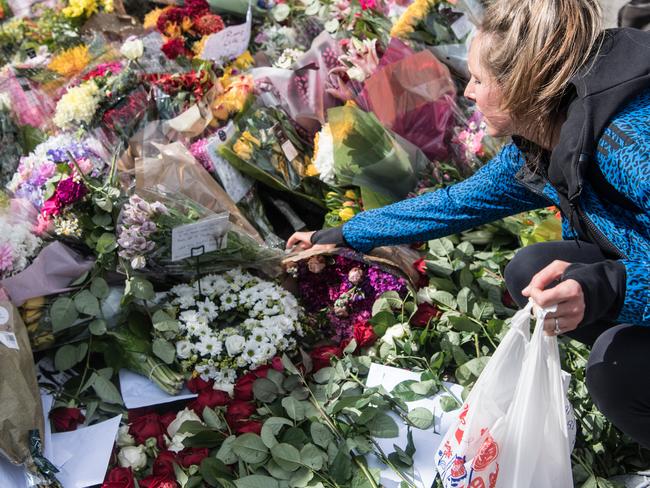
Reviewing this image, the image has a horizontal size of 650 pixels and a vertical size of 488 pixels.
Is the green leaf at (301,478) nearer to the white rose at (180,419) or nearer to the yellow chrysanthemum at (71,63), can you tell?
the white rose at (180,419)

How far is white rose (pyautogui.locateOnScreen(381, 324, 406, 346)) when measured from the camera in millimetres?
2014

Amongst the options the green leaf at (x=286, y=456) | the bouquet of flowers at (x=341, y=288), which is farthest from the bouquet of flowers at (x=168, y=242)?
the green leaf at (x=286, y=456)

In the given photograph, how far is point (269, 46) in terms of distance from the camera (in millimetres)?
3119

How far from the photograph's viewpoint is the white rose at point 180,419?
183cm

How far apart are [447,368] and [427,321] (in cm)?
16

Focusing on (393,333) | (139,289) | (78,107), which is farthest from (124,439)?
(78,107)

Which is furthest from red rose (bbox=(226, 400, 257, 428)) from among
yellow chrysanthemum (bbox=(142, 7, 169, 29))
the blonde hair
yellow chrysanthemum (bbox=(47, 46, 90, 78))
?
yellow chrysanthemum (bbox=(142, 7, 169, 29))

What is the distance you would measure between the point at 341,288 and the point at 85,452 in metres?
0.87

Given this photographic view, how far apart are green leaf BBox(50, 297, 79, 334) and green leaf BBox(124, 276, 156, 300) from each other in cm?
15

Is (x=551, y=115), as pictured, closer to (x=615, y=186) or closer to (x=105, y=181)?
(x=615, y=186)

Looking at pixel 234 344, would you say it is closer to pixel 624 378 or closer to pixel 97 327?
pixel 97 327

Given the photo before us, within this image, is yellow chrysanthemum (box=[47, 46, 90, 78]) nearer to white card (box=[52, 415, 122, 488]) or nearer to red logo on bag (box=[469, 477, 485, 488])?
white card (box=[52, 415, 122, 488])

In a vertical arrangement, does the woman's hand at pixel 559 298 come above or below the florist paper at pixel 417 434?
above

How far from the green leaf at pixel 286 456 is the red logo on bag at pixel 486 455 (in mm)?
471
